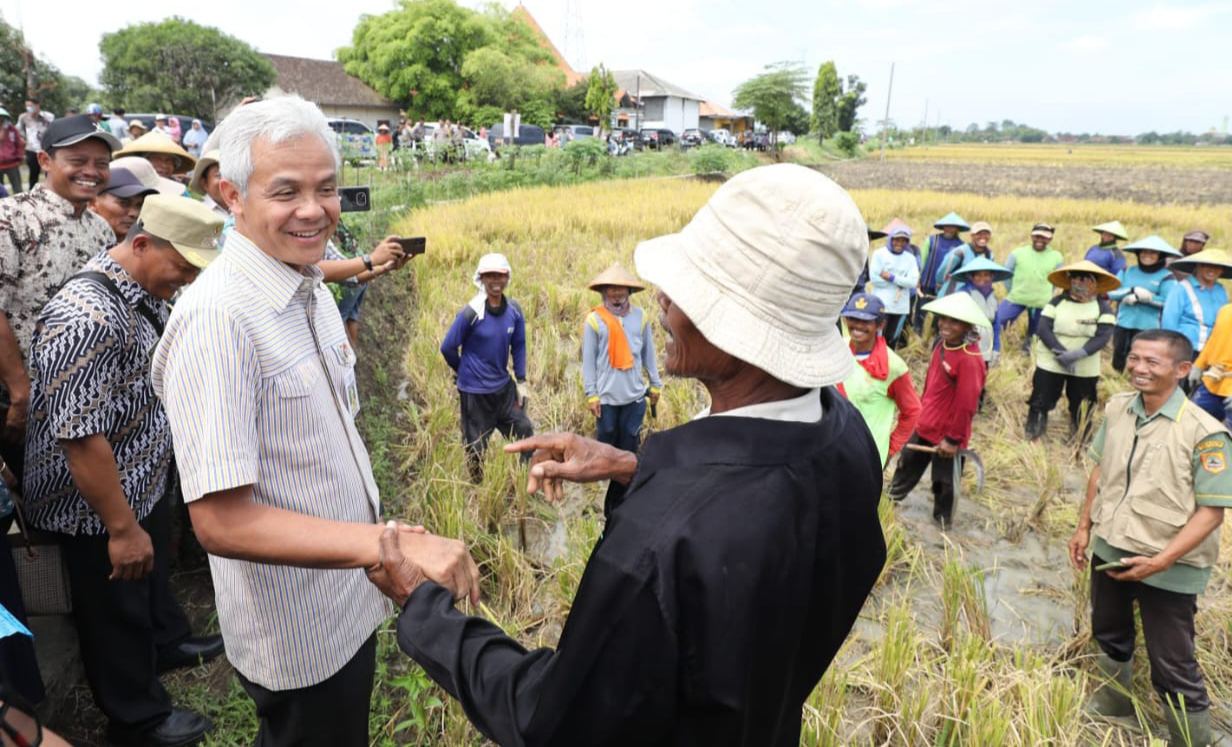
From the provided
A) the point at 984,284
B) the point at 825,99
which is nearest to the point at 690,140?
the point at 825,99

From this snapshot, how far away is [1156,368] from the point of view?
264 centimetres

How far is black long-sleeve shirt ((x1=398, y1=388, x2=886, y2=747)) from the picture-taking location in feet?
2.85

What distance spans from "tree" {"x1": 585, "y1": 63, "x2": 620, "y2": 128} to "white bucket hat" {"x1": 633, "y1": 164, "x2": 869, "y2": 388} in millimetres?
35001

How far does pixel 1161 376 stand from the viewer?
2646 mm

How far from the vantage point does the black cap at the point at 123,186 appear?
3.07m

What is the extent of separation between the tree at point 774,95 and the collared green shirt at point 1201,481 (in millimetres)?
38756

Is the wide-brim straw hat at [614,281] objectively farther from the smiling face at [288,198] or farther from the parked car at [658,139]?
the parked car at [658,139]

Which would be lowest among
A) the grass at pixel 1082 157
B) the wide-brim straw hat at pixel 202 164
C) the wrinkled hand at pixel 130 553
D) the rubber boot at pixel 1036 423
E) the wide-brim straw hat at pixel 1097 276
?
the rubber boot at pixel 1036 423

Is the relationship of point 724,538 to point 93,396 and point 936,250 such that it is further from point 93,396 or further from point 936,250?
point 936,250

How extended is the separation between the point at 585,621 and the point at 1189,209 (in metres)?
21.8

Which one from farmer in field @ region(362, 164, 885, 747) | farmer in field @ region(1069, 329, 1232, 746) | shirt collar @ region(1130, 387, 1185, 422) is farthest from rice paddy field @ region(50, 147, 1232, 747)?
farmer in field @ region(362, 164, 885, 747)

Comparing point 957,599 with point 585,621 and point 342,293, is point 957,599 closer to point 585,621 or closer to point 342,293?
point 585,621

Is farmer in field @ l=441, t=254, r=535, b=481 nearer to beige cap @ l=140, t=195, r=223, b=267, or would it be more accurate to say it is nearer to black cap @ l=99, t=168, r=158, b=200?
black cap @ l=99, t=168, r=158, b=200

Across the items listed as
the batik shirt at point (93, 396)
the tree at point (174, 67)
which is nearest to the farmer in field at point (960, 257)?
the batik shirt at point (93, 396)
